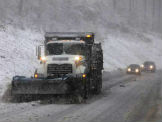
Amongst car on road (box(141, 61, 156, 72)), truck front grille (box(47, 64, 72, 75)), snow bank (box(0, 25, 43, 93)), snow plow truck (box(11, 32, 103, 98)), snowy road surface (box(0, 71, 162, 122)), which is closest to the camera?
snowy road surface (box(0, 71, 162, 122))

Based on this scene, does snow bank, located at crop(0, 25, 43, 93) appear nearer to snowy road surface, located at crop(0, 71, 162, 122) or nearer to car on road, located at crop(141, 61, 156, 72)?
snowy road surface, located at crop(0, 71, 162, 122)

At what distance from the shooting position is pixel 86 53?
47.4 ft

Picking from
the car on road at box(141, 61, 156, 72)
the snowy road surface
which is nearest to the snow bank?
the snowy road surface

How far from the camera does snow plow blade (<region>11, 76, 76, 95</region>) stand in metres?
12.3

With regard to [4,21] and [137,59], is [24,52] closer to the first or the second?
[4,21]

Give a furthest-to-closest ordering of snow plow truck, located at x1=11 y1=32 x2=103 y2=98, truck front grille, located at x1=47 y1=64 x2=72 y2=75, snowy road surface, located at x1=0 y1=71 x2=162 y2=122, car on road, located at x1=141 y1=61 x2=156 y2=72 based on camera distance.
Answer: car on road, located at x1=141 y1=61 x2=156 y2=72 < truck front grille, located at x1=47 y1=64 x2=72 y2=75 < snow plow truck, located at x1=11 y1=32 x2=103 y2=98 < snowy road surface, located at x1=0 y1=71 x2=162 y2=122

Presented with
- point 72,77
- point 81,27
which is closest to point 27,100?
point 72,77

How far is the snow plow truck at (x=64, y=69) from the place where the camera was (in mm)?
12422

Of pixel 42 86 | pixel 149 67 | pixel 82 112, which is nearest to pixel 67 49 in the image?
pixel 42 86

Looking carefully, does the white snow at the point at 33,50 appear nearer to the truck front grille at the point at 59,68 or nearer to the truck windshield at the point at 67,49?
→ the truck windshield at the point at 67,49

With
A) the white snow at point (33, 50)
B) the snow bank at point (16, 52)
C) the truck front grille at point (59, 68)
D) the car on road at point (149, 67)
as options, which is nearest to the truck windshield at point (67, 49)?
the truck front grille at point (59, 68)

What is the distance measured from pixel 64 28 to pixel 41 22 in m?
4.94

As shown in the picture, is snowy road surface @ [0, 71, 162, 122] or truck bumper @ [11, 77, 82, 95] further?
truck bumper @ [11, 77, 82, 95]

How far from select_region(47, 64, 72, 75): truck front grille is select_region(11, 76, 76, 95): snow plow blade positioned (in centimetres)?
81
